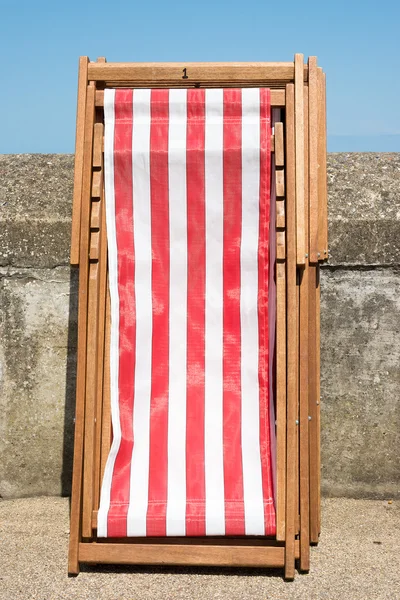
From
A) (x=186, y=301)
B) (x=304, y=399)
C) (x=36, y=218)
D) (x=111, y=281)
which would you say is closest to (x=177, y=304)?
(x=186, y=301)

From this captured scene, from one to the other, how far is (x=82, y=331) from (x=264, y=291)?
0.86m

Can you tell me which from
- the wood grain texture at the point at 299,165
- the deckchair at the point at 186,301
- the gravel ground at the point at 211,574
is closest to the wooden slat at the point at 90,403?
Result: the deckchair at the point at 186,301

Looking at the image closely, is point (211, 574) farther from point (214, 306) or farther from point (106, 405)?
point (214, 306)

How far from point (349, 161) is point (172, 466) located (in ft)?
6.56

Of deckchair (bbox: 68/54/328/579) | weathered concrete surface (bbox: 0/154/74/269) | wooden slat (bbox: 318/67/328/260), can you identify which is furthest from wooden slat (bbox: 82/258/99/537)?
wooden slat (bbox: 318/67/328/260)

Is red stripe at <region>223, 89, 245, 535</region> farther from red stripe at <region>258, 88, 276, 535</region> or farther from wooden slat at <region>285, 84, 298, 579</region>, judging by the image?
wooden slat at <region>285, 84, 298, 579</region>

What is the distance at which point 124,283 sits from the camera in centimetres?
368

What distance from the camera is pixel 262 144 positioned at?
3.58 metres

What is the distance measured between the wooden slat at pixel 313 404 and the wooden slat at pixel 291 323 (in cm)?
22

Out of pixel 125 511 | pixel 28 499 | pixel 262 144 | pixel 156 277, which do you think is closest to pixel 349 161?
pixel 262 144

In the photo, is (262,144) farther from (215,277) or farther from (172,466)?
(172,466)

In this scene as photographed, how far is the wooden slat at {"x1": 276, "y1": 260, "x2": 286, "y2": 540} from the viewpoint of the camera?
3.50 metres

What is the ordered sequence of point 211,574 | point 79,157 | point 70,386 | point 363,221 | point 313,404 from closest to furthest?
point 211,574
point 79,157
point 313,404
point 363,221
point 70,386

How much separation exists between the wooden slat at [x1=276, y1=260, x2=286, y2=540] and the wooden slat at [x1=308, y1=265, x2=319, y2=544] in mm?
255
